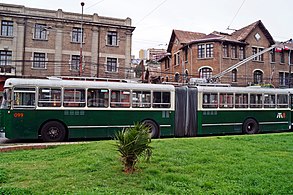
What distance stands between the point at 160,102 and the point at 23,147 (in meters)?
7.18

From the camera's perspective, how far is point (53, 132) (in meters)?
12.4

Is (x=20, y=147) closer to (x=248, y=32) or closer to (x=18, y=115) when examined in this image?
(x=18, y=115)

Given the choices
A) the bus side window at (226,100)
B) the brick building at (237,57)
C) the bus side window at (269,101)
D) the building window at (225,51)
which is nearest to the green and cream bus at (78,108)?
the bus side window at (226,100)

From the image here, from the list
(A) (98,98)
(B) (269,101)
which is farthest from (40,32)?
(B) (269,101)

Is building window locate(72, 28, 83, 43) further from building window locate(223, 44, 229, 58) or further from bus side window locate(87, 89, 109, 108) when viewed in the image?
building window locate(223, 44, 229, 58)

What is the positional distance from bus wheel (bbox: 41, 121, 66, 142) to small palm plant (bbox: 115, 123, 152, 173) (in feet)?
23.4

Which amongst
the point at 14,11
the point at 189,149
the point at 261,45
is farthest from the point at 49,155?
the point at 261,45

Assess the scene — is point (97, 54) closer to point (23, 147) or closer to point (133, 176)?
point (23, 147)

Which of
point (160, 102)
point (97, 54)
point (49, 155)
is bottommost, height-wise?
point (49, 155)

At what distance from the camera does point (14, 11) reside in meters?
26.7

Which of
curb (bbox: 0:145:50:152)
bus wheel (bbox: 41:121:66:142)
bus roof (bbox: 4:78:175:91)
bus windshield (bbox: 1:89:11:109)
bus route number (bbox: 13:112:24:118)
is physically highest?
bus roof (bbox: 4:78:175:91)

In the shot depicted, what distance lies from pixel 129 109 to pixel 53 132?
12.6 feet

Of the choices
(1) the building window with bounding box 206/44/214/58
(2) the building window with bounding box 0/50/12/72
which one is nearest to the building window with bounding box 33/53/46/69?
(2) the building window with bounding box 0/50/12/72

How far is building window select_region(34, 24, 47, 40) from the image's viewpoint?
27.2 metres
